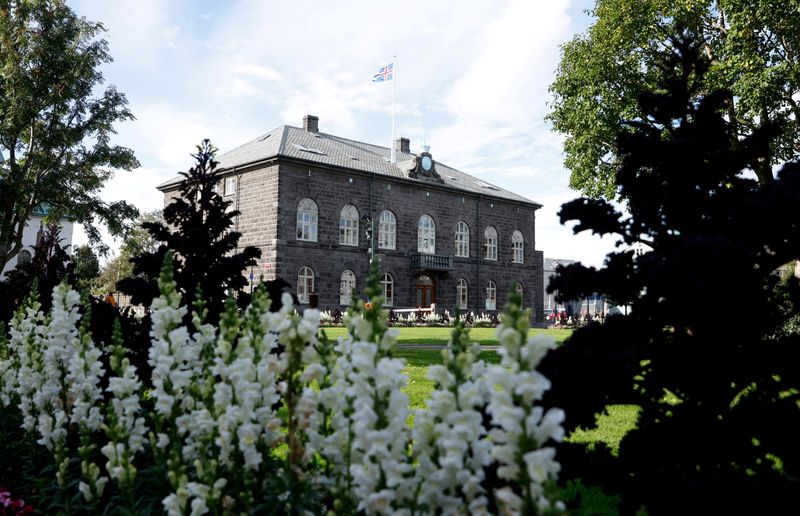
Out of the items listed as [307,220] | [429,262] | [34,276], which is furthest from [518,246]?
[34,276]

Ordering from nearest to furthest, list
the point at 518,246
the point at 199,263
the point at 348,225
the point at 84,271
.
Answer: the point at 199,263, the point at 84,271, the point at 348,225, the point at 518,246

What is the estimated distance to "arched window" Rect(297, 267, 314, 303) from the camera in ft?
115

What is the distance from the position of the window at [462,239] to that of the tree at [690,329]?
3964 cm

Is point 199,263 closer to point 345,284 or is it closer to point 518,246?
point 345,284

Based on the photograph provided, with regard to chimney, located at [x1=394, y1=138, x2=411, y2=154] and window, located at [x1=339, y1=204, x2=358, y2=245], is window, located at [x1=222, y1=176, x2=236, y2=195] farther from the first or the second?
chimney, located at [x1=394, y1=138, x2=411, y2=154]

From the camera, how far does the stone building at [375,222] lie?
3509cm

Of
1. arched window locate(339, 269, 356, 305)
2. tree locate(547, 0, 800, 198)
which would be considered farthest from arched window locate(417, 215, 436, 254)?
tree locate(547, 0, 800, 198)

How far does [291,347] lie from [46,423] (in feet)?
7.60

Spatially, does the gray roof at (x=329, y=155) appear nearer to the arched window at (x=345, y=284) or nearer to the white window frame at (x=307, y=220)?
the white window frame at (x=307, y=220)

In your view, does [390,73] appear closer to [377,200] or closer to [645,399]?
[377,200]

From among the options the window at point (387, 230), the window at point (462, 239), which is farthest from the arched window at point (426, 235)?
the window at point (462, 239)

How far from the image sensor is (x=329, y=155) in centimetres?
3806

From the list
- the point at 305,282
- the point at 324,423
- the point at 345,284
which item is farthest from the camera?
the point at 345,284

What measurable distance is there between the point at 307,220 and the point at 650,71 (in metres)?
20.6
